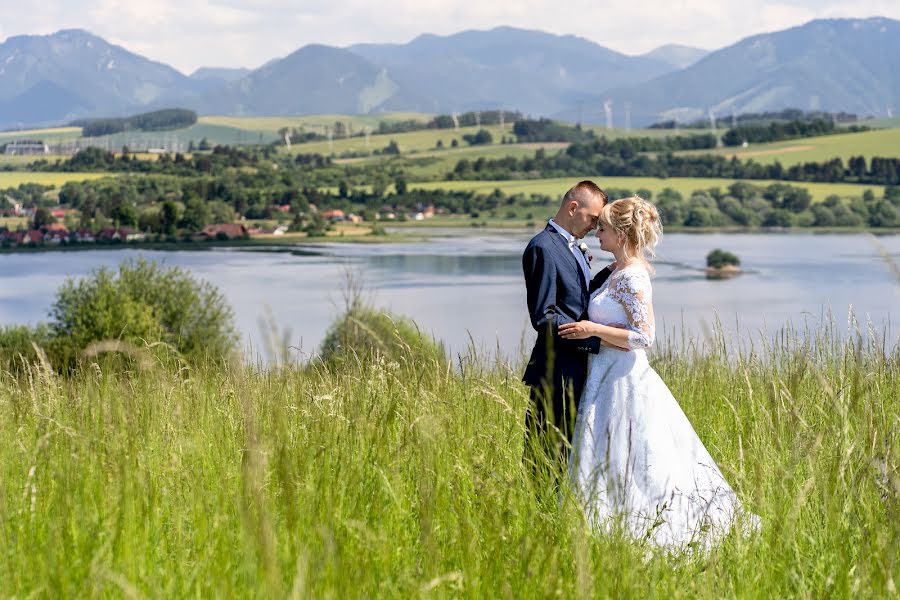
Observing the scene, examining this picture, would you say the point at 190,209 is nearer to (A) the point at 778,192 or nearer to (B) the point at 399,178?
(B) the point at 399,178

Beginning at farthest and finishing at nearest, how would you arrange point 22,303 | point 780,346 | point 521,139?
point 521,139
point 22,303
point 780,346

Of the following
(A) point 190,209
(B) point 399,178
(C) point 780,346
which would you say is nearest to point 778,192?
(B) point 399,178

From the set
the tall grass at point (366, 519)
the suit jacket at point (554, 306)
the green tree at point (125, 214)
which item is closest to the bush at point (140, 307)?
the suit jacket at point (554, 306)

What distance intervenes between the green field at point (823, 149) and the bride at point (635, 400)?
12654 cm

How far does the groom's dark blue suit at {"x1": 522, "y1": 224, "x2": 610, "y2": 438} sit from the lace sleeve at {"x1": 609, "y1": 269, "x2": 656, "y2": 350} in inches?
8.0

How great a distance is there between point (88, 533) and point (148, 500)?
0.43m

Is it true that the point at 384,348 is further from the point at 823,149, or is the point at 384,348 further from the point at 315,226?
the point at 823,149

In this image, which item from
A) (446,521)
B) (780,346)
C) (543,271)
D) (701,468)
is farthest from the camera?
(780,346)

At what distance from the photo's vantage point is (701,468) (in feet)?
14.6

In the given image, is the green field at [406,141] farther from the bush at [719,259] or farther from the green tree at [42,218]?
the bush at [719,259]

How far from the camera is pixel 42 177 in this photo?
13925cm

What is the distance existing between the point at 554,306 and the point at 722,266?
284ft

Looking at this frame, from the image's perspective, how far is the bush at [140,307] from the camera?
29266mm

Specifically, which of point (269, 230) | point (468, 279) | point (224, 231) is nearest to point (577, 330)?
point (468, 279)
